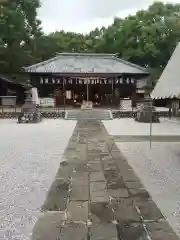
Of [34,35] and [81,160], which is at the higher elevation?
[34,35]

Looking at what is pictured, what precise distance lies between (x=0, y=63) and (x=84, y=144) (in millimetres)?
17503

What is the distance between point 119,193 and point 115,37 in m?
34.4

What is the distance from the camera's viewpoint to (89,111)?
24.9 metres

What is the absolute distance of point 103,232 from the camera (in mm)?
4324

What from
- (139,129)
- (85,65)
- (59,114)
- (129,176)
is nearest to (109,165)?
(129,176)

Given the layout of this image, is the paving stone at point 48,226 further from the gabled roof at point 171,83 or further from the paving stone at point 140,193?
the gabled roof at point 171,83

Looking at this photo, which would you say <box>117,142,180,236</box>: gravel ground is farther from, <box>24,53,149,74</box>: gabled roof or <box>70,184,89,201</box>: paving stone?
<box>24,53,149,74</box>: gabled roof

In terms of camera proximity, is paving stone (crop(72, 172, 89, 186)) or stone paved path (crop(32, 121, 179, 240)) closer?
stone paved path (crop(32, 121, 179, 240))

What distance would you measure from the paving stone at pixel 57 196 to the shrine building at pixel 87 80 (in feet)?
75.9

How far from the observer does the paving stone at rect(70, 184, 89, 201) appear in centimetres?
577

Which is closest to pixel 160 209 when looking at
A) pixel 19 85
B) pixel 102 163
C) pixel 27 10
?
pixel 102 163

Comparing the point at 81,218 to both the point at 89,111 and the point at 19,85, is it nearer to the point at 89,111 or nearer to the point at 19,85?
the point at 89,111

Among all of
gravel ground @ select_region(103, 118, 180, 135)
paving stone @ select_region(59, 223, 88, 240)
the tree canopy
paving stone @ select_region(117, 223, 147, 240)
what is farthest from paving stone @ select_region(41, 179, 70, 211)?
the tree canopy

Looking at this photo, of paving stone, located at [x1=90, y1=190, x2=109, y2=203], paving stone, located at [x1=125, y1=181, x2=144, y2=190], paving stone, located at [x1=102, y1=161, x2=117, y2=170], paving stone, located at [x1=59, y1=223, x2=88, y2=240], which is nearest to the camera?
paving stone, located at [x1=59, y1=223, x2=88, y2=240]
